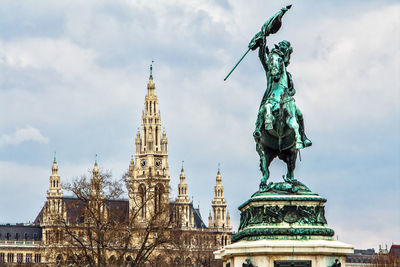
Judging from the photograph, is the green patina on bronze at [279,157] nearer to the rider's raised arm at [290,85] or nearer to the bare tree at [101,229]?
the rider's raised arm at [290,85]

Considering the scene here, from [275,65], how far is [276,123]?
1.39m

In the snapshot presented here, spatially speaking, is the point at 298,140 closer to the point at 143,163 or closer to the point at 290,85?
the point at 290,85

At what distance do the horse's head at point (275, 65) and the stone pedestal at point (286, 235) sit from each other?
2.76 m

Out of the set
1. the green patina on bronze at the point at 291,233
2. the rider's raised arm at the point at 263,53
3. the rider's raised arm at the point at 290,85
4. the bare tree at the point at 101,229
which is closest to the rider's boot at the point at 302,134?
the rider's raised arm at the point at 290,85

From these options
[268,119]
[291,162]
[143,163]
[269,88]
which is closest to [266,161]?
[291,162]

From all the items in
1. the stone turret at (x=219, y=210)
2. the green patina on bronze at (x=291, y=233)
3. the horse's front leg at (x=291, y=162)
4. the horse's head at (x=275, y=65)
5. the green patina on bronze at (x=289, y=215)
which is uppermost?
the stone turret at (x=219, y=210)

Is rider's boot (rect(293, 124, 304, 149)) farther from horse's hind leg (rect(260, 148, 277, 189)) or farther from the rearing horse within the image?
horse's hind leg (rect(260, 148, 277, 189))

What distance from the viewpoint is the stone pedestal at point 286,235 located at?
22.3 meters

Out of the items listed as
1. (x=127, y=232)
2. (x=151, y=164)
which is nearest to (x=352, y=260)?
(x=151, y=164)

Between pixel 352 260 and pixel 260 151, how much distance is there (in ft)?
587

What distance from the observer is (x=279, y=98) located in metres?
24.1

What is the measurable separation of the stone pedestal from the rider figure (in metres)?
1.47

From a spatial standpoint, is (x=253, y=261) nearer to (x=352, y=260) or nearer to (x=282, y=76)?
(x=282, y=76)

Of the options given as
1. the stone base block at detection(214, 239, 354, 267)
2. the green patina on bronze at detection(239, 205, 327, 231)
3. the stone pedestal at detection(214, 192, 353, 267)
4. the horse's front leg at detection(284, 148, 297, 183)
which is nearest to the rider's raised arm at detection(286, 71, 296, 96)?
the horse's front leg at detection(284, 148, 297, 183)
